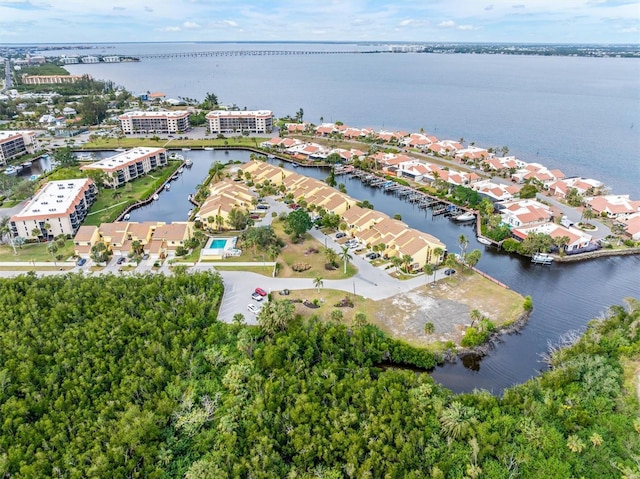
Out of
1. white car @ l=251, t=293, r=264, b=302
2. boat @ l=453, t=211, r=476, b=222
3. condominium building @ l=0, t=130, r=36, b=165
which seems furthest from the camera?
condominium building @ l=0, t=130, r=36, b=165

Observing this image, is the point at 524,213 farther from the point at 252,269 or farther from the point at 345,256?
the point at 252,269

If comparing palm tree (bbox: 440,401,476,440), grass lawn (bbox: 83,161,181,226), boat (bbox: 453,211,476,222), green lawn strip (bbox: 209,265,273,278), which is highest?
palm tree (bbox: 440,401,476,440)

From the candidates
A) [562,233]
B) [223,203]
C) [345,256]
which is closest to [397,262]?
[345,256]

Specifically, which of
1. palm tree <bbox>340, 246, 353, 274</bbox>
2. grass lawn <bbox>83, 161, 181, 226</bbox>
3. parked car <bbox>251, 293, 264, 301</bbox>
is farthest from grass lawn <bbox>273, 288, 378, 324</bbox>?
grass lawn <bbox>83, 161, 181, 226</bbox>

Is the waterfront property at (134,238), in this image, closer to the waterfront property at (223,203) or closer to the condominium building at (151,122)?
the waterfront property at (223,203)

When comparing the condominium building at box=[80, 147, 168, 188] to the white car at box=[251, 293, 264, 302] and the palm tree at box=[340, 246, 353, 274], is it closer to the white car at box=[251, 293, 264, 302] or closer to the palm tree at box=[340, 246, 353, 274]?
the white car at box=[251, 293, 264, 302]

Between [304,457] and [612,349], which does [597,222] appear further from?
[304,457]
